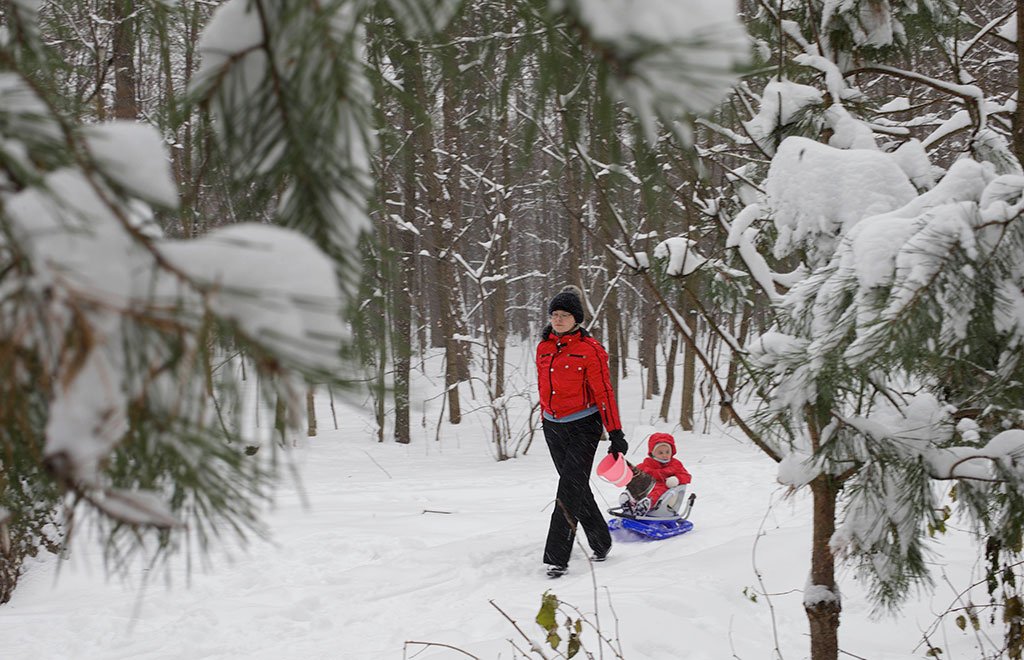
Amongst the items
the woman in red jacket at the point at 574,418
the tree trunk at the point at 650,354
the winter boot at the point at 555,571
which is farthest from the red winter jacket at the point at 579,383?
the tree trunk at the point at 650,354

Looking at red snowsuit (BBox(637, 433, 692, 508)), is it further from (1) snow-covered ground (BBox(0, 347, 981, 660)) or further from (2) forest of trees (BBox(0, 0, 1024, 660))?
(2) forest of trees (BBox(0, 0, 1024, 660))

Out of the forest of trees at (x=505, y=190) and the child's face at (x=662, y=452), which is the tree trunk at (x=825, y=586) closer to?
the forest of trees at (x=505, y=190)

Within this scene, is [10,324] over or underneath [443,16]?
underneath

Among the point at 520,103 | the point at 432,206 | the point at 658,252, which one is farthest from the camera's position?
the point at 432,206

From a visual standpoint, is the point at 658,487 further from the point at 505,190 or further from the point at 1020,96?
the point at 505,190

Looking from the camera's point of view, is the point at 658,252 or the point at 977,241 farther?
the point at 658,252

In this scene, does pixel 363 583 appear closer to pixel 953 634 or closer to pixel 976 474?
pixel 953 634

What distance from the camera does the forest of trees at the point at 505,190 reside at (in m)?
0.66

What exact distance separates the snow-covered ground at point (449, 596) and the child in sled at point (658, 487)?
0.28m

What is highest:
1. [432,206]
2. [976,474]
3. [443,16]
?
[432,206]

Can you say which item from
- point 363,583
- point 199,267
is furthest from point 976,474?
point 363,583

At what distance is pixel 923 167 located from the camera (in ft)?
8.47

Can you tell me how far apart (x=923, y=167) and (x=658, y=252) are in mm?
1048

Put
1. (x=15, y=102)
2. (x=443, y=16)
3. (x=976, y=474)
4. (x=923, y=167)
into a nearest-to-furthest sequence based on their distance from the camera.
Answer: (x=15, y=102) < (x=443, y=16) < (x=976, y=474) < (x=923, y=167)
